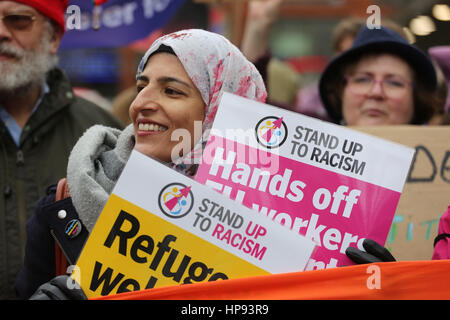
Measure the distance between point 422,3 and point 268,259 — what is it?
3.68 m

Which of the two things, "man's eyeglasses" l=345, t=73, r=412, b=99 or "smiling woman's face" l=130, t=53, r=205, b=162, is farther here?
"man's eyeglasses" l=345, t=73, r=412, b=99

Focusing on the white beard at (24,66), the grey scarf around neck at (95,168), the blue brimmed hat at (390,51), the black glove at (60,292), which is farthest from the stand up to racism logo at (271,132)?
the white beard at (24,66)

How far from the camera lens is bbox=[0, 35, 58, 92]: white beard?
3154 mm

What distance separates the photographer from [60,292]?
1679mm

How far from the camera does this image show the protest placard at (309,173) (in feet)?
5.67

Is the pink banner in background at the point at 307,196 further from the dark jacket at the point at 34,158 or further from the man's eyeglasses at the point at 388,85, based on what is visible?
the dark jacket at the point at 34,158

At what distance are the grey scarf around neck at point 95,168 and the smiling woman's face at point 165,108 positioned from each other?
0.13m

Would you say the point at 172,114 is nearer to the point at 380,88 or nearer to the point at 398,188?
the point at 398,188

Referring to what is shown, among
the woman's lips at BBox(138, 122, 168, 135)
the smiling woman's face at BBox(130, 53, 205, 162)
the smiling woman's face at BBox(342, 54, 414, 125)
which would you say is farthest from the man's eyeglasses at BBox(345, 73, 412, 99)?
the woman's lips at BBox(138, 122, 168, 135)

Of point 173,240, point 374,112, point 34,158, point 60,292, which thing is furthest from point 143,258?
point 374,112

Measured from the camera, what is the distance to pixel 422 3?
4758 millimetres

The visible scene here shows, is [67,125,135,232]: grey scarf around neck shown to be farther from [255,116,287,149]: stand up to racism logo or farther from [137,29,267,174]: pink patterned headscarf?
[255,116,287,149]: stand up to racism logo


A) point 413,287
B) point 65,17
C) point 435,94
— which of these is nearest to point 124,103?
point 65,17

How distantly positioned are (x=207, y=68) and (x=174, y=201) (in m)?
0.54
